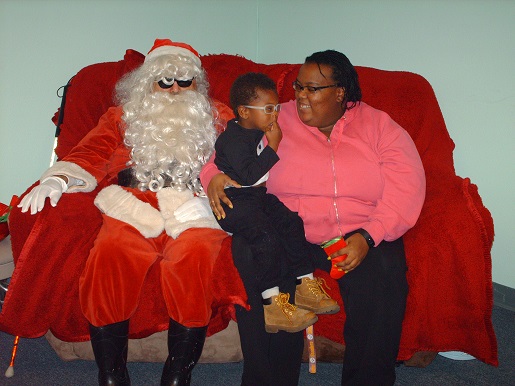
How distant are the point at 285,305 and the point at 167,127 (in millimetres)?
1076

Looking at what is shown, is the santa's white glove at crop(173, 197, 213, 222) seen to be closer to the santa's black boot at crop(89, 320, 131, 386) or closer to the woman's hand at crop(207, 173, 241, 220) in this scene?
the woman's hand at crop(207, 173, 241, 220)

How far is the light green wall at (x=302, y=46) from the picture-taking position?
2844 millimetres

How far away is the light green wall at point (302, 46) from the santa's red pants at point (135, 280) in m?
1.74

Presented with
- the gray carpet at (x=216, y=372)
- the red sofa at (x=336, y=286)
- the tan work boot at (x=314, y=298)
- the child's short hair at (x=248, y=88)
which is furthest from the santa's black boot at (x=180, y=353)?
the child's short hair at (x=248, y=88)

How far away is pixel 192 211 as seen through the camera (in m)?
2.21

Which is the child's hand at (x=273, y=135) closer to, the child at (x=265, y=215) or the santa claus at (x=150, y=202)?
the child at (x=265, y=215)

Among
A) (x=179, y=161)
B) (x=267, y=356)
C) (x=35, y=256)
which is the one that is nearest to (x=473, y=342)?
(x=267, y=356)

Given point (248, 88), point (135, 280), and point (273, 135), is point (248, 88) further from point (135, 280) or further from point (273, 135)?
point (135, 280)

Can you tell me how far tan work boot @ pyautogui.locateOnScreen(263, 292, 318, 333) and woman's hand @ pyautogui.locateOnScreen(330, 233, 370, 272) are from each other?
0.23 m

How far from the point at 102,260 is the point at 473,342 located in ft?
4.96

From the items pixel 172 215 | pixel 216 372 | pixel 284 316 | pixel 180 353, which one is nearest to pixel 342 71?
pixel 172 215

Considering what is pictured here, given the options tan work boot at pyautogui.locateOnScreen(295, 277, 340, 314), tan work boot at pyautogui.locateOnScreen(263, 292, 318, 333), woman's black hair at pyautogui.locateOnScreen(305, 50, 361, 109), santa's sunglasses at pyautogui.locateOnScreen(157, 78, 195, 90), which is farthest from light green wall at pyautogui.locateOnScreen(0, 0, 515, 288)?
tan work boot at pyautogui.locateOnScreen(263, 292, 318, 333)

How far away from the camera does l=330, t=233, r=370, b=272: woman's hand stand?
1.97 meters

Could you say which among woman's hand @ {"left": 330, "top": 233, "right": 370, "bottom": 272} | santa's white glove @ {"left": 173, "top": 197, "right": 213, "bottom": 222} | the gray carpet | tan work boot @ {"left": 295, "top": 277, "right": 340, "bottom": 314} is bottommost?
the gray carpet
